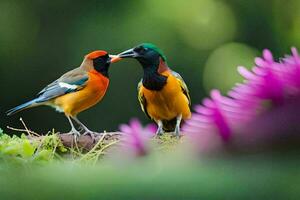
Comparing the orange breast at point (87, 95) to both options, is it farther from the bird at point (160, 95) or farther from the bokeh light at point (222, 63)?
the bokeh light at point (222, 63)

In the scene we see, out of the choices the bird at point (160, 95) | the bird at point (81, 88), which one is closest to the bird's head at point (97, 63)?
the bird at point (81, 88)

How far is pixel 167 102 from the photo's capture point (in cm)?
296

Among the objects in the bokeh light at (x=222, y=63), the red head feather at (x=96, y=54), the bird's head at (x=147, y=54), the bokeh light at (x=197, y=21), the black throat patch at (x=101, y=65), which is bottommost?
the bokeh light at (x=222, y=63)

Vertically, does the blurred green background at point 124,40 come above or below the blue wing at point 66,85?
below

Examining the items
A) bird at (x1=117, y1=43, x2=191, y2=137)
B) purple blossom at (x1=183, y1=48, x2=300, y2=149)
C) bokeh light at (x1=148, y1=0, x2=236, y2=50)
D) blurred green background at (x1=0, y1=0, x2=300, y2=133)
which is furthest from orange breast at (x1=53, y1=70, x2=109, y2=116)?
bokeh light at (x1=148, y1=0, x2=236, y2=50)

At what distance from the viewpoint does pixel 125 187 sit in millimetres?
731

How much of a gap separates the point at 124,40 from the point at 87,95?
5.00 metres

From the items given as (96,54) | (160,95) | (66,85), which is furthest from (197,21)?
(160,95)

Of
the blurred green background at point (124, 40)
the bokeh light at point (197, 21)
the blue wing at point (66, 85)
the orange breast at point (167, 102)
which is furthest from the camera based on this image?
the bokeh light at point (197, 21)

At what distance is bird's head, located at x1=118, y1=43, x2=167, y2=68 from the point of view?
9.22 ft

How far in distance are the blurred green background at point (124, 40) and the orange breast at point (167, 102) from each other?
5.08 meters

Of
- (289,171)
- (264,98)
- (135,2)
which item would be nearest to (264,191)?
(289,171)

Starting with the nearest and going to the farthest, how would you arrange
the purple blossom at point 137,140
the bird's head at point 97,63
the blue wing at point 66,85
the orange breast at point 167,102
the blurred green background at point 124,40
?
the purple blossom at point 137,140 → the orange breast at point 167,102 → the bird's head at point 97,63 → the blue wing at point 66,85 → the blurred green background at point 124,40

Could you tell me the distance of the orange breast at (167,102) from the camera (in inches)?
115
